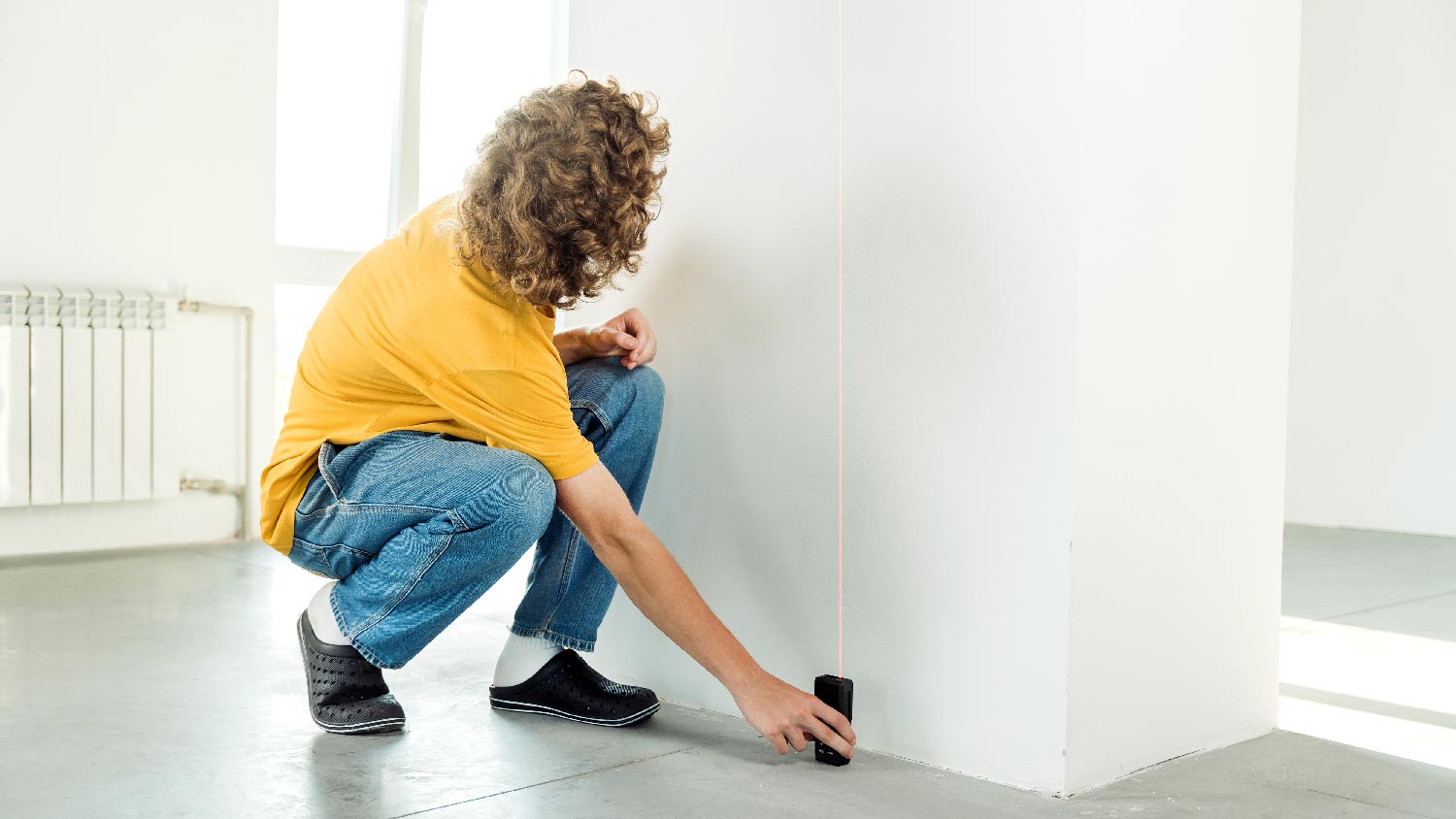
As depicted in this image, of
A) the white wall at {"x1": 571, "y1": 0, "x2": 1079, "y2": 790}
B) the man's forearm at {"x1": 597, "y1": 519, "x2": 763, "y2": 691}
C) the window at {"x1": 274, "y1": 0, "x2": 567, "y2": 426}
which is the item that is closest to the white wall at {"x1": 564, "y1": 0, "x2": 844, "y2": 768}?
the white wall at {"x1": 571, "y1": 0, "x2": 1079, "y2": 790}

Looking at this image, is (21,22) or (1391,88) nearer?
(21,22)

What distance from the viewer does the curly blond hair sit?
127cm

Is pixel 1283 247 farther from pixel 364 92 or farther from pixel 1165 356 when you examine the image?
pixel 364 92

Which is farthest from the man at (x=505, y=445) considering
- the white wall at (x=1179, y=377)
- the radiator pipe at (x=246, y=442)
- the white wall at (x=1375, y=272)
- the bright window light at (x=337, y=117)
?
the white wall at (x=1375, y=272)

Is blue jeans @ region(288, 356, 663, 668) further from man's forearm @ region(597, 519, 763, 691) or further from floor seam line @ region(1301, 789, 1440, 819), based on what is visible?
floor seam line @ region(1301, 789, 1440, 819)

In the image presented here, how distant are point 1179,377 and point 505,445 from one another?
0.77m

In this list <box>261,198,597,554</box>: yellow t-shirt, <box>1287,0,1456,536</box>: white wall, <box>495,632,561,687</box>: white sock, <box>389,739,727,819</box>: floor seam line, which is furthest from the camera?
<box>1287,0,1456,536</box>: white wall

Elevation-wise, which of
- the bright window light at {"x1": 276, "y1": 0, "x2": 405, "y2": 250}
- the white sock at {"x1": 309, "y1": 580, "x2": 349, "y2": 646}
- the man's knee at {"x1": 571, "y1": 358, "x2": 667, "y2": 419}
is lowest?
the white sock at {"x1": 309, "y1": 580, "x2": 349, "y2": 646}

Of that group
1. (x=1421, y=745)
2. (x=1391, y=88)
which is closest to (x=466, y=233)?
(x=1421, y=745)

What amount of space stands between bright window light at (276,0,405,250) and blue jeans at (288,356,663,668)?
2459mm

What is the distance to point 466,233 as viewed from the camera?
134 centimetres

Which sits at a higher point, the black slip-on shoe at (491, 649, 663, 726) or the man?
the man

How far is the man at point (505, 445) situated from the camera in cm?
130

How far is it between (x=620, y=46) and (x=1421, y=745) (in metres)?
1.42
